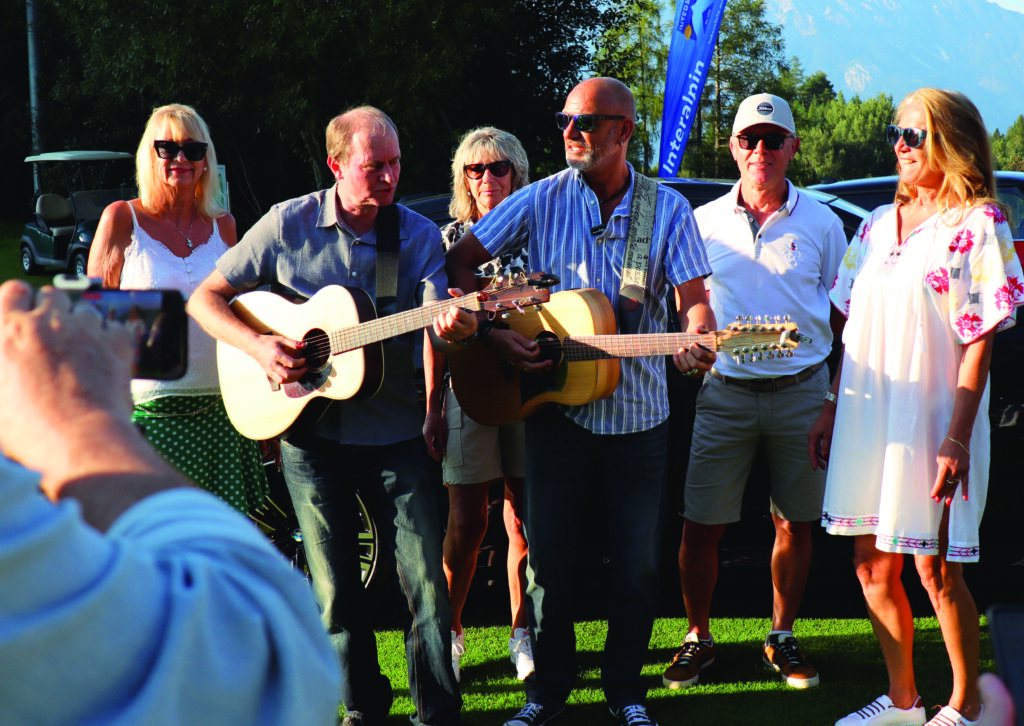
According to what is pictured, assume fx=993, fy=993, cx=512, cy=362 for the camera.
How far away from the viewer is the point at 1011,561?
4.25 m

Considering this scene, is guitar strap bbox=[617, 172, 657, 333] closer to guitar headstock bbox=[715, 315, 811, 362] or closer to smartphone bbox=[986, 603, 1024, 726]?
guitar headstock bbox=[715, 315, 811, 362]

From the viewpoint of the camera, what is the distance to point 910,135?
125 inches

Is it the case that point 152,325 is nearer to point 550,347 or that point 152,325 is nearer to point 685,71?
point 550,347

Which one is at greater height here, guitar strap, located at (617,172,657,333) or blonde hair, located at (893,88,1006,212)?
blonde hair, located at (893,88,1006,212)

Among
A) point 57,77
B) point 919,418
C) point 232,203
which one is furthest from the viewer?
point 57,77

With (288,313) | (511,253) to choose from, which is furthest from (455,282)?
(288,313)

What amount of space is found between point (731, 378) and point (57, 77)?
930 inches

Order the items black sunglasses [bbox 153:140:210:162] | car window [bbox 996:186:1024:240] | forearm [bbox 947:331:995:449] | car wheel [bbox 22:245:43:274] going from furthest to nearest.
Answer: car wheel [bbox 22:245:43:274], car window [bbox 996:186:1024:240], black sunglasses [bbox 153:140:210:162], forearm [bbox 947:331:995:449]

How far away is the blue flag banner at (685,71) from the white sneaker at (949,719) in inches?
288

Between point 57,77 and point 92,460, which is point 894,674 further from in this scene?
point 57,77

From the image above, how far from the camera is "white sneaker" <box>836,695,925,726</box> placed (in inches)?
132

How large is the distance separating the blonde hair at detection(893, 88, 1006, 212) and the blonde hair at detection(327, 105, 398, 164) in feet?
5.72

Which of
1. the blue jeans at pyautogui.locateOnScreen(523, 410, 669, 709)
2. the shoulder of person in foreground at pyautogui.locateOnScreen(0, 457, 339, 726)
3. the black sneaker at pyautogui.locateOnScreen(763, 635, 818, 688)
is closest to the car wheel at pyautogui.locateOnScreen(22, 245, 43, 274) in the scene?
the blue jeans at pyautogui.locateOnScreen(523, 410, 669, 709)

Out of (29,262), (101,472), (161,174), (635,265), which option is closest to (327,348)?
(161,174)
